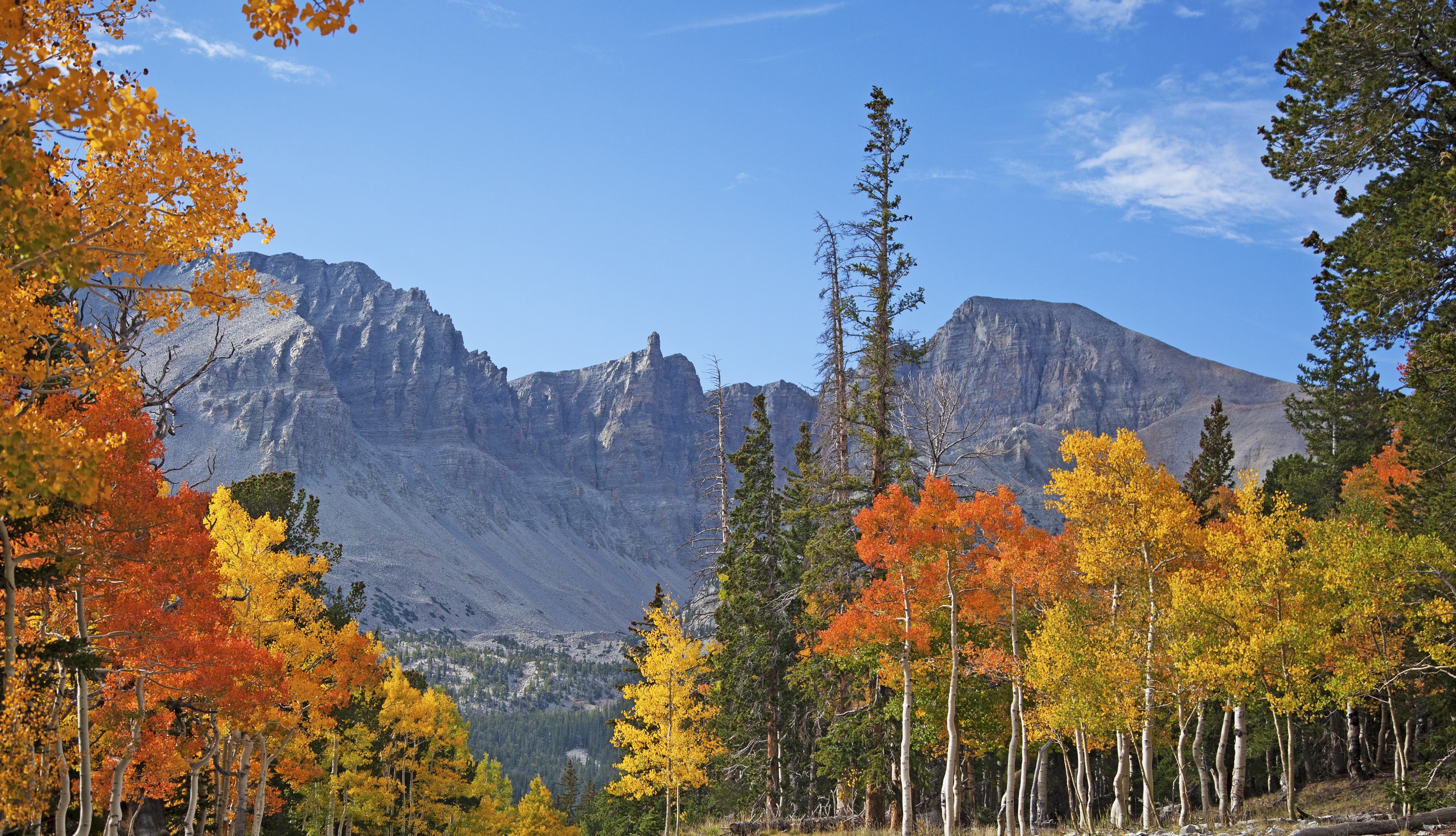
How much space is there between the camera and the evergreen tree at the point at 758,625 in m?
31.6

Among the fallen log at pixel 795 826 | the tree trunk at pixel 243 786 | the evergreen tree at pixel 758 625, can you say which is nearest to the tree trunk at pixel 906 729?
the fallen log at pixel 795 826

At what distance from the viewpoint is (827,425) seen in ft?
90.5

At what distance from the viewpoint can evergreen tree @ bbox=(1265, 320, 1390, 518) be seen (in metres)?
42.2

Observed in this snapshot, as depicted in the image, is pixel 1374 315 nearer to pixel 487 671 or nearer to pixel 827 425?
pixel 827 425

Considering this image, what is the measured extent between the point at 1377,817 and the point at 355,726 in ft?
113

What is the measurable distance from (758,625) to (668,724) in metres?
4.86

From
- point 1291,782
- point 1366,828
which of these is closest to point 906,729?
point 1291,782

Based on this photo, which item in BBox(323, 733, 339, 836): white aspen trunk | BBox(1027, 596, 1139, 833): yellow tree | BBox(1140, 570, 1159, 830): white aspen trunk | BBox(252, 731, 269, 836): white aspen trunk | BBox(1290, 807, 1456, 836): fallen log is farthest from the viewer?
BBox(323, 733, 339, 836): white aspen trunk

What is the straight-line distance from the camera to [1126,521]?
2262 centimetres

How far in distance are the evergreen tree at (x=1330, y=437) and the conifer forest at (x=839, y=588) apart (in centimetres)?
37

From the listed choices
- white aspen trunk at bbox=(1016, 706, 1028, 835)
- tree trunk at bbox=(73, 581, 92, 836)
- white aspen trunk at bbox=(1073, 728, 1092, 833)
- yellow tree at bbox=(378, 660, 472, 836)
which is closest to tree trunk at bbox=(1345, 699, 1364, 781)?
white aspen trunk at bbox=(1073, 728, 1092, 833)

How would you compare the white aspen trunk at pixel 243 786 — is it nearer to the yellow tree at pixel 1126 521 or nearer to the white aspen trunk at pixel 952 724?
the white aspen trunk at pixel 952 724

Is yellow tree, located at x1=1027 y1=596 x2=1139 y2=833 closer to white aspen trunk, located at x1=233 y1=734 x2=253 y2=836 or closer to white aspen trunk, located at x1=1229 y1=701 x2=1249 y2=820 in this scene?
white aspen trunk, located at x1=1229 y1=701 x2=1249 y2=820

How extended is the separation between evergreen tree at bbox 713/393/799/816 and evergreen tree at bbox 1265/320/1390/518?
23753mm
